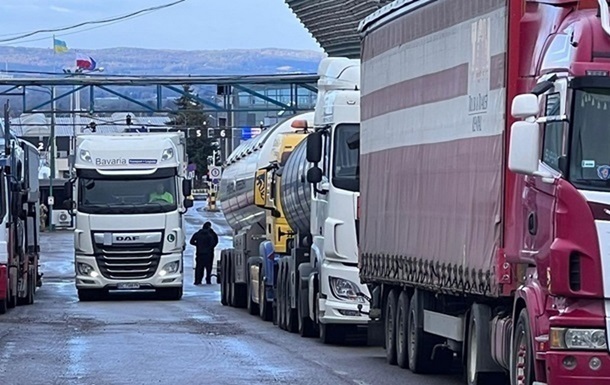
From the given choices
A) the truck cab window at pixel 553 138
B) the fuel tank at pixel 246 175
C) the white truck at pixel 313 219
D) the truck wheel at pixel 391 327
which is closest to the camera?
the truck cab window at pixel 553 138

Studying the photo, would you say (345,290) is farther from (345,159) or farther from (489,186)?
(489,186)

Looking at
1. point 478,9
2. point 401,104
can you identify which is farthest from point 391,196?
point 478,9

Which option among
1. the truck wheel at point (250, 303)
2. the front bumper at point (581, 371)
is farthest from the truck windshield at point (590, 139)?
the truck wheel at point (250, 303)

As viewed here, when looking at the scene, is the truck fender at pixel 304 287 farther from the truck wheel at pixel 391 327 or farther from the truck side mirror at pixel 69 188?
the truck side mirror at pixel 69 188

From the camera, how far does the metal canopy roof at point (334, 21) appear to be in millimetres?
42688

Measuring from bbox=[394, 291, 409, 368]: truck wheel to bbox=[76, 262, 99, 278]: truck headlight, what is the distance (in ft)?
57.2

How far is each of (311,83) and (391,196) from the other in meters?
44.2

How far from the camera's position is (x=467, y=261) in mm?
13695

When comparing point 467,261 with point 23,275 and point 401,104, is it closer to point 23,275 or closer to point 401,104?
point 401,104

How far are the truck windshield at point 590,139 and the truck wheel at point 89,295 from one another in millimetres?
25240

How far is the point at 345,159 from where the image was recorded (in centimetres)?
2100

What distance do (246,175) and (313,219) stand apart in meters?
9.11

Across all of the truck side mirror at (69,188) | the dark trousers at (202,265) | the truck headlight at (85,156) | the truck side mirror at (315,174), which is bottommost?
the dark trousers at (202,265)

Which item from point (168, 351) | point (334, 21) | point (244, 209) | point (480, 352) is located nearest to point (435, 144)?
point (480, 352)
